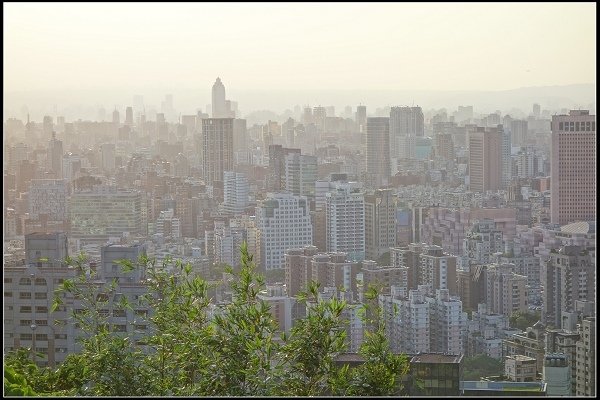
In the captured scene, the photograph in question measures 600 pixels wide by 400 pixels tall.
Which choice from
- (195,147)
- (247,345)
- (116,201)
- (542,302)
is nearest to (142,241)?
(116,201)

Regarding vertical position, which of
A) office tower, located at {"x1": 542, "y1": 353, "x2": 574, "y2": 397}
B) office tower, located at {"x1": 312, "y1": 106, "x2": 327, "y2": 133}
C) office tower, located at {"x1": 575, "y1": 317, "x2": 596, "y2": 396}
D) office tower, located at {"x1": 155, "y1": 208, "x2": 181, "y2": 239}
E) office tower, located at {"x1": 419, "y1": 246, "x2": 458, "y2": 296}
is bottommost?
office tower, located at {"x1": 542, "y1": 353, "x2": 574, "y2": 397}

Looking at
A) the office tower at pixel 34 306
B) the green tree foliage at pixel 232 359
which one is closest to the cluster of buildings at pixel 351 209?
the office tower at pixel 34 306

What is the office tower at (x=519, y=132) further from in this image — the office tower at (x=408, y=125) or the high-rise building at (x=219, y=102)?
the high-rise building at (x=219, y=102)

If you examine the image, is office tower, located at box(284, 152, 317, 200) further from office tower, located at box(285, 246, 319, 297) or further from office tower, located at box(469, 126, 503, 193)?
office tower, located at box(285, 246, 319, 297)

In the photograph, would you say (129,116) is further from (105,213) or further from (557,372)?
(557,372)

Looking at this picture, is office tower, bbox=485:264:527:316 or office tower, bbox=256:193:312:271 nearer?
office tower, bbox=485:264:527:316

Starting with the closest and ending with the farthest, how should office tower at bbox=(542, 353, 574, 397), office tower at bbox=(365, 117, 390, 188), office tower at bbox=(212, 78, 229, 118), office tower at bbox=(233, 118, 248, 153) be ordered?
office tower at bbox=(542, 353, 574, 397) < office tower at bbox=(212, 78, 229, 118) < office tower at bbox=(233, 118, 248, 153) < office tower at bbox=(365, 117, 390, 188)

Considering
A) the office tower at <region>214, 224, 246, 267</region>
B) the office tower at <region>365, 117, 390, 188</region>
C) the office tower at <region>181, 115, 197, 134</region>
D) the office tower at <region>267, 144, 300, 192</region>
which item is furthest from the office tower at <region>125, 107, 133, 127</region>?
the office tower at <region>365, 117, 390, 188</region>
